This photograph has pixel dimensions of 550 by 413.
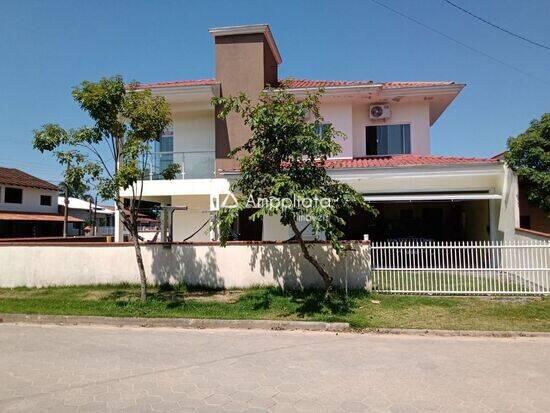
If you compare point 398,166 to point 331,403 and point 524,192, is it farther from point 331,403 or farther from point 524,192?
point 331,403

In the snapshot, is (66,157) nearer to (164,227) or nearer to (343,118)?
(164,227)

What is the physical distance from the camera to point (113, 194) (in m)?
9.58

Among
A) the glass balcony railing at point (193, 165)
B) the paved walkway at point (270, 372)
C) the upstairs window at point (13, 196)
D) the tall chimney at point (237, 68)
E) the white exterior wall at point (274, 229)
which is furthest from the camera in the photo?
the upstairs window at point (13, 196)

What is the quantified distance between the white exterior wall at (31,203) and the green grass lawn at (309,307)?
93.7 ft

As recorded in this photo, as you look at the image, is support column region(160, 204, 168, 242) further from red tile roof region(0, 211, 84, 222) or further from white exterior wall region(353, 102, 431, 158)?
red tile roof region(0, 211, 84, 222)

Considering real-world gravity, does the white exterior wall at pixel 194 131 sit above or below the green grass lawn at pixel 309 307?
above

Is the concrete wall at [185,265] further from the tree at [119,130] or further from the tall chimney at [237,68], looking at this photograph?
the tall chimney at [237,68]

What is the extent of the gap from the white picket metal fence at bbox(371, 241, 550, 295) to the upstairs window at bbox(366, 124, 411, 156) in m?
7.21

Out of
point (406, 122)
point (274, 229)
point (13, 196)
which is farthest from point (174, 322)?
point (13, 196)

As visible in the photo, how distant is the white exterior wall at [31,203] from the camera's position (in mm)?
34406

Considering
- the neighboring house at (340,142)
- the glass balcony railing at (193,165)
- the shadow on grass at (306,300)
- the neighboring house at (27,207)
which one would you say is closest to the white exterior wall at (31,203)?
the neighboring house at (27,207)

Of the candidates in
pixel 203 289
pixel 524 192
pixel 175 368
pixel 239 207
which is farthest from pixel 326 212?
pixel 524 192

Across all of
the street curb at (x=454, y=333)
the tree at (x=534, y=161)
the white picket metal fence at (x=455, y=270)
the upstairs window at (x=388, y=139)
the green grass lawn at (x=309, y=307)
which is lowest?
the street curb at (x=454, y=333)

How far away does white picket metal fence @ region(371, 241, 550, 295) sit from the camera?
10107 millimetres
